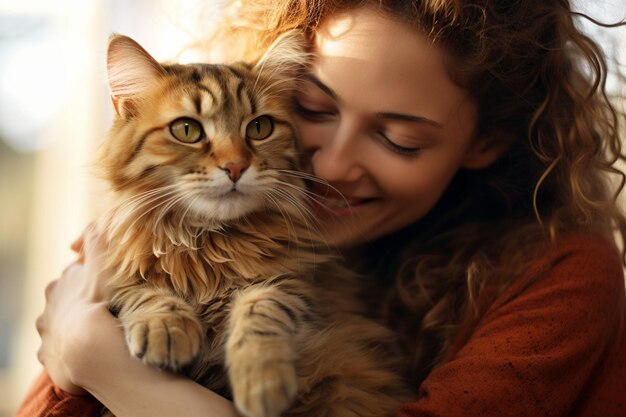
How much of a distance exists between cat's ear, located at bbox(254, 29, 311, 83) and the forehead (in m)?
0.07

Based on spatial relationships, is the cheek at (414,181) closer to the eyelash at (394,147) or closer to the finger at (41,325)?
the eyelash at (394,147)

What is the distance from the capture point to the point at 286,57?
54.6 inches

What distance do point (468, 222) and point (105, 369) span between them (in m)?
1.06

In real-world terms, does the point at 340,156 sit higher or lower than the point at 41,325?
higher

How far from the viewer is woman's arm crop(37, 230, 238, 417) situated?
1.09 meters

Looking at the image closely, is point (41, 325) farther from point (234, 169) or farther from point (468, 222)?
point (468, 222)

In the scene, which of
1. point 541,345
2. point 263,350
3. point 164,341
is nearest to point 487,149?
point 541,345

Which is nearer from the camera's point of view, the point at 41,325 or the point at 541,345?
the point at 541,345

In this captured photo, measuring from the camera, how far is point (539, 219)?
148 centimetres

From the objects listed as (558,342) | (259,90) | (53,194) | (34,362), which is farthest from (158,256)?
(34,362)

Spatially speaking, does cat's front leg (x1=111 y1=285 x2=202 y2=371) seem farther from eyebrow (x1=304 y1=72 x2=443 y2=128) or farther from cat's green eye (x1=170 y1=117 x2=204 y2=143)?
eyebrow (x1=304 y1=72 x2=443 y2=128)

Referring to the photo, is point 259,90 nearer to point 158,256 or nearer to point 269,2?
point 269,2

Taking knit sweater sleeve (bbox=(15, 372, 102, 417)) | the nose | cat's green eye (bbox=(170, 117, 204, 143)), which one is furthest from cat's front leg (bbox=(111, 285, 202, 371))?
the nose

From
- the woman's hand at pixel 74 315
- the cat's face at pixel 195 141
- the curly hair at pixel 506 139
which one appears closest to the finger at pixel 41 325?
the woman's hand at pixel 74 315
